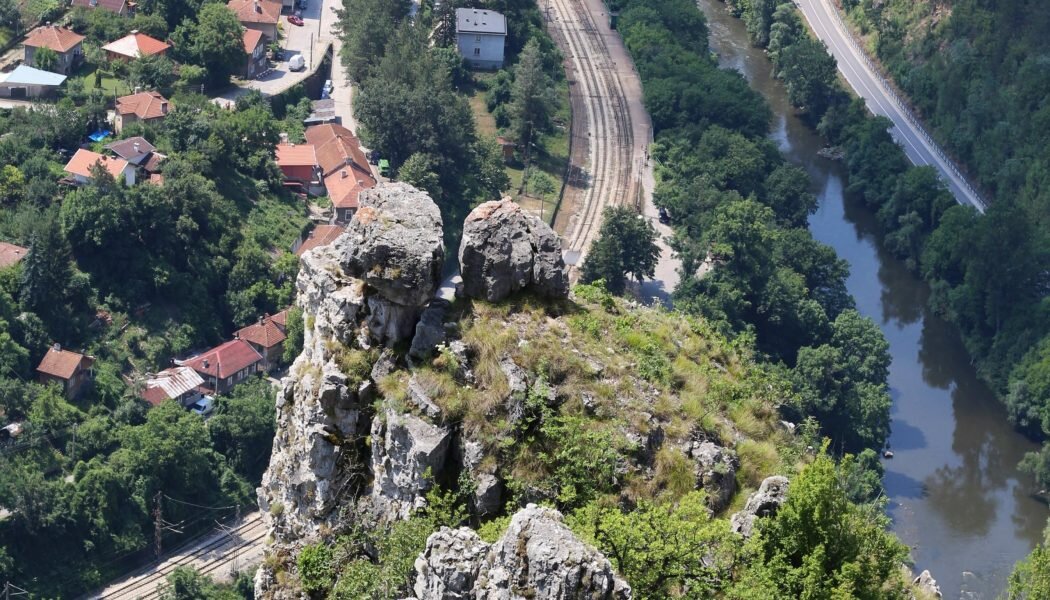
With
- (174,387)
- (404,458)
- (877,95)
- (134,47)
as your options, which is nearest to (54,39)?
(134,47)

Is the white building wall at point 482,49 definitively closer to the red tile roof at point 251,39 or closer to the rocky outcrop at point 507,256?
the red tile roof at point 251,39

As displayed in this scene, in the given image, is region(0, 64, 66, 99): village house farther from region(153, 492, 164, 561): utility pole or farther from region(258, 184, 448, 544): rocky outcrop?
region(258, 184, 448, 544): rocky outcrop

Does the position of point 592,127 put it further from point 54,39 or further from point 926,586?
point 926,586

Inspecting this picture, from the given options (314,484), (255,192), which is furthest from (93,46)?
(314,484)

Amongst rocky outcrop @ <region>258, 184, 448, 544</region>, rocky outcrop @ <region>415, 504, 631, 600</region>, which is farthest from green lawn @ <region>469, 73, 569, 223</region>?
rocky outcrop @ <region>415, 504, 631, 600</region>

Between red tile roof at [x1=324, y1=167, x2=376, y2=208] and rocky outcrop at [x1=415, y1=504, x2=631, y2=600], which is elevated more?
rocky outcrop at [x1=415, y1=504, x2=631, y2=600]
